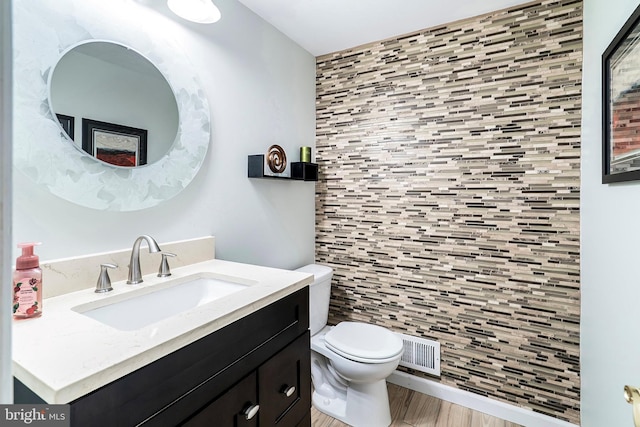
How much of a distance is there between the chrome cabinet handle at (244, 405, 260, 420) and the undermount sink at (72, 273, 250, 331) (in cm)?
41

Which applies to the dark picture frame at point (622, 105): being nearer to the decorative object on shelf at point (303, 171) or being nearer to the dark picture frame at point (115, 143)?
the decorative object on shelf at point (303, 171)

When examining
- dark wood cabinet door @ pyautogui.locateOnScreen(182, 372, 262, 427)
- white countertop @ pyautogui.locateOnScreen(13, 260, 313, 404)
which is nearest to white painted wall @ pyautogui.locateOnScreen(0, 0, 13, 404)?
white countertop @ pyautogui.locateOnScreen(13, 260, 313, 404)

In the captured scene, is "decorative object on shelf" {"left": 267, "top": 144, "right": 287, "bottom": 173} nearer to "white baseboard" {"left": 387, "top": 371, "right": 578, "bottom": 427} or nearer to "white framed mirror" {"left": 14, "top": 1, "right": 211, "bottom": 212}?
"white framed mirror" {"left": 14, "top": 1, "right": 211, "bottom": 212}

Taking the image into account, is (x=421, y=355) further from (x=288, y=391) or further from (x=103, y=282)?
(x=103, y=282)

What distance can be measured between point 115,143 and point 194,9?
2.12ft

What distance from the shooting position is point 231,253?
64.5 inches

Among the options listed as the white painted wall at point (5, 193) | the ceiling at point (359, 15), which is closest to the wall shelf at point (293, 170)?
the ceiling at point (359, 15)

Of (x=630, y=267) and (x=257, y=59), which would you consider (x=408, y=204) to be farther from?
(x=257, y=59)

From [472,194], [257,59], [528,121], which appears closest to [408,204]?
[472,194]

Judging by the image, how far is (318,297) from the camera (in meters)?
1.97

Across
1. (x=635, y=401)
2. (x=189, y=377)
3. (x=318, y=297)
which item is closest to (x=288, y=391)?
(x=189, y=377)

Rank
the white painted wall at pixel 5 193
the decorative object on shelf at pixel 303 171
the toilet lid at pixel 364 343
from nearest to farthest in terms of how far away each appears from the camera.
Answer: the white painted wall at pixel 5 193 → the toilet lid at pixel 364 343 → the decorative object on shelf at pixel 303 171

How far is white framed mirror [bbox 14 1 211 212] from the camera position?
92 centimetres

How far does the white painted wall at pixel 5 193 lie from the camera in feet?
0.92
